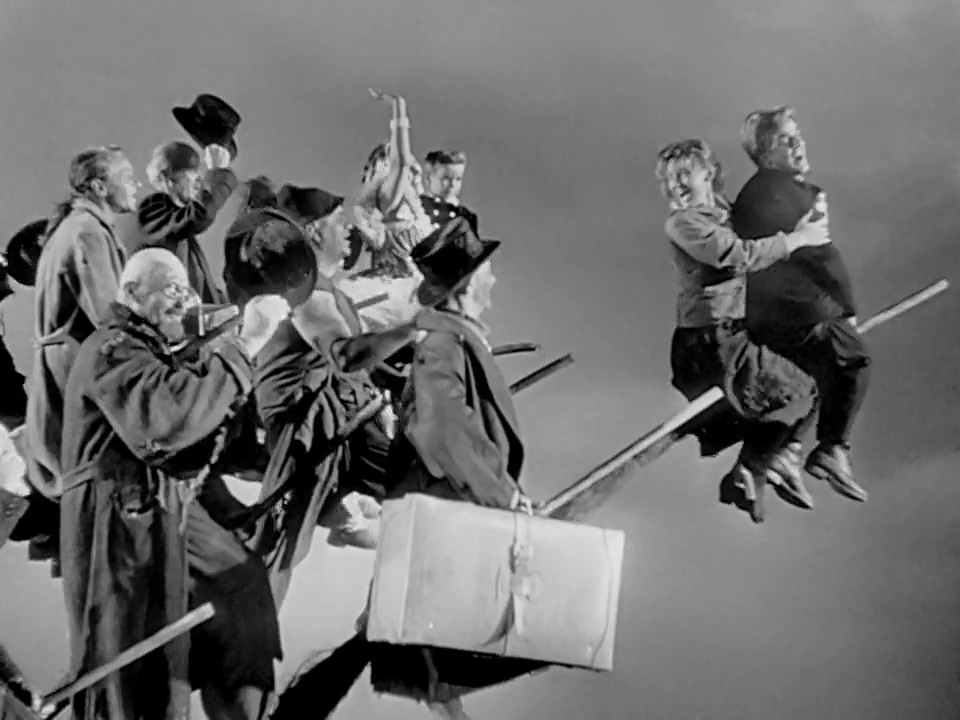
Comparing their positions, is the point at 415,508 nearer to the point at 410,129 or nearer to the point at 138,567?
the point at 138,567

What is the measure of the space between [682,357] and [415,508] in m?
1.62

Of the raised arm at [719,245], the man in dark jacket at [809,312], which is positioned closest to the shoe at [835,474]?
the man in dark jacket at [809,312]

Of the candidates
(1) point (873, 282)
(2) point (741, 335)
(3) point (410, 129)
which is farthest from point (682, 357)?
(3) point (410, 129)

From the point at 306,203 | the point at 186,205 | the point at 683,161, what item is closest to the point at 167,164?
the point at 186,205

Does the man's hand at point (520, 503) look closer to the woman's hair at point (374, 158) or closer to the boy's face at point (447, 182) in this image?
the boy's face at point (447, 182)

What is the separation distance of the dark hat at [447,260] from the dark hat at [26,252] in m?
1.43

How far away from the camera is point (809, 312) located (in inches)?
315

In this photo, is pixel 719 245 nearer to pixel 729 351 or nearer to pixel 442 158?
pixel 729 351

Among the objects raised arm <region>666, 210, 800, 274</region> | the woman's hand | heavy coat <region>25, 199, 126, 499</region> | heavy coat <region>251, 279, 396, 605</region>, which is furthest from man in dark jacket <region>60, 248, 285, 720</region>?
raised arm <region>666, 210, 800, 274</region>

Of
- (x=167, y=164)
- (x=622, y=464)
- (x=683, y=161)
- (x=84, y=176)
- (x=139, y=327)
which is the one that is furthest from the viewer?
(x=683, y=161)

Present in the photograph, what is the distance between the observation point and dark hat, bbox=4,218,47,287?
7.36 m

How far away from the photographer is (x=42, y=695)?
6.75 metres

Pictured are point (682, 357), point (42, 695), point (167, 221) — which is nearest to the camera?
point (42, 695)

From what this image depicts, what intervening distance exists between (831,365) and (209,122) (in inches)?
107
